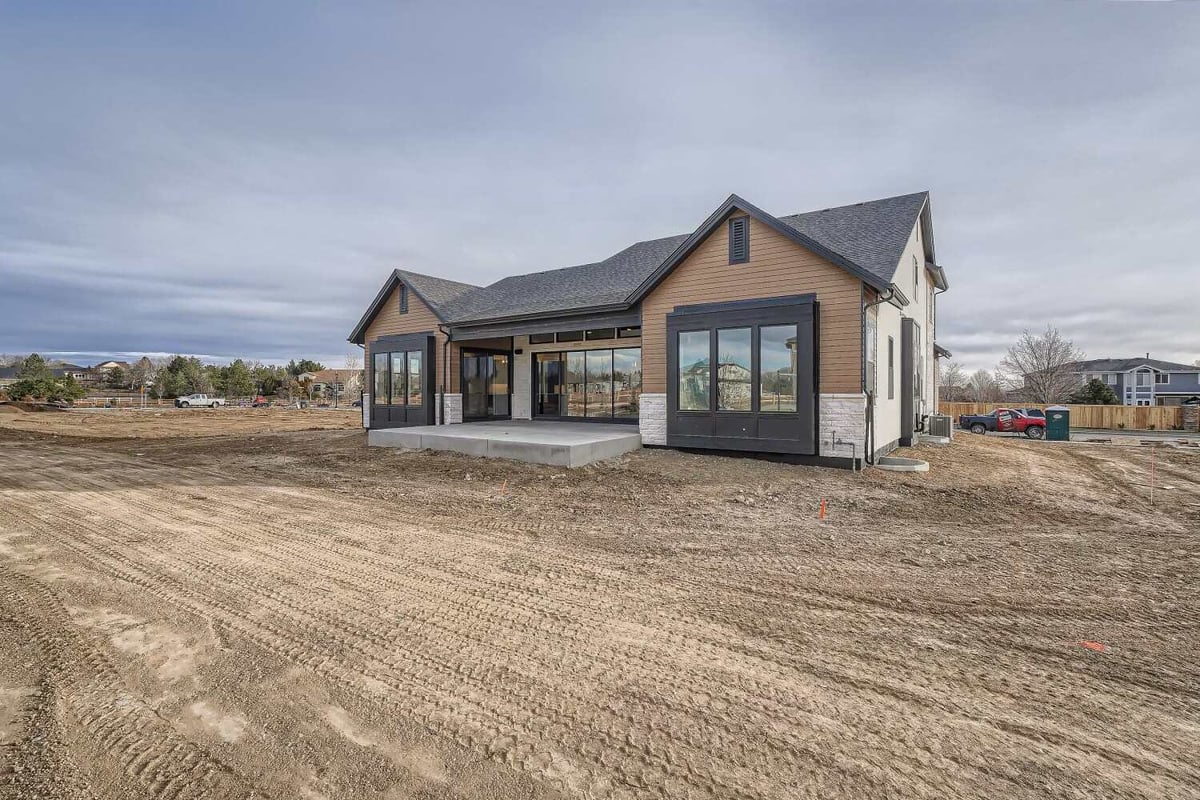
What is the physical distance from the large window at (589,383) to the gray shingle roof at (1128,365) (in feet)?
194

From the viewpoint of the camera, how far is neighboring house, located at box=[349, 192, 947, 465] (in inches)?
424

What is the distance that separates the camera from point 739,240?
11727 millimetres

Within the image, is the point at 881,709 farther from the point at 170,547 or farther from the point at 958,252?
the point at 958,252

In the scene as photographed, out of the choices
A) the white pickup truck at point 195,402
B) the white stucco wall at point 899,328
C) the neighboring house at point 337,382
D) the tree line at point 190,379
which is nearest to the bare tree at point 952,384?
the white stucco wall at point 899,328

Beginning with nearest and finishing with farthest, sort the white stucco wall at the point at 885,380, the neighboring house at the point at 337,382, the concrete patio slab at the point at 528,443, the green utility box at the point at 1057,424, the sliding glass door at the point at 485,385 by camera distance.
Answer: the concrete patio slab at the point at 528,443 < the white stucco wall at the point at 885,380 < the sliding glass door at the point at 485,385 < the green utility box at the point at 1057,424 < the neighboring house at the point at 337,382

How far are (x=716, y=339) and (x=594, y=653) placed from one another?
923cm

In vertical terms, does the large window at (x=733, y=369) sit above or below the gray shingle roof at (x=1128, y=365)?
below

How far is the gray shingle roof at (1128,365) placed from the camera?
180 ft

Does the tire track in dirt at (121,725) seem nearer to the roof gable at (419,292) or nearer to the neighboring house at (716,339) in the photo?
the neighboring house at (716,339)

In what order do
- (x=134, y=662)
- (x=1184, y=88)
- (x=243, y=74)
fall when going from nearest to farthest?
(x=134, y=662)
(x=1184, y=88)
(x=243, y=74)

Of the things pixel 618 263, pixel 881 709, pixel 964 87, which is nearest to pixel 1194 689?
pixel 881 709

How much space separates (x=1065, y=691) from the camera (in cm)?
295

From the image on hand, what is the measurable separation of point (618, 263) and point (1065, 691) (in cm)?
1642

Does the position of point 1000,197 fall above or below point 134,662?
above
